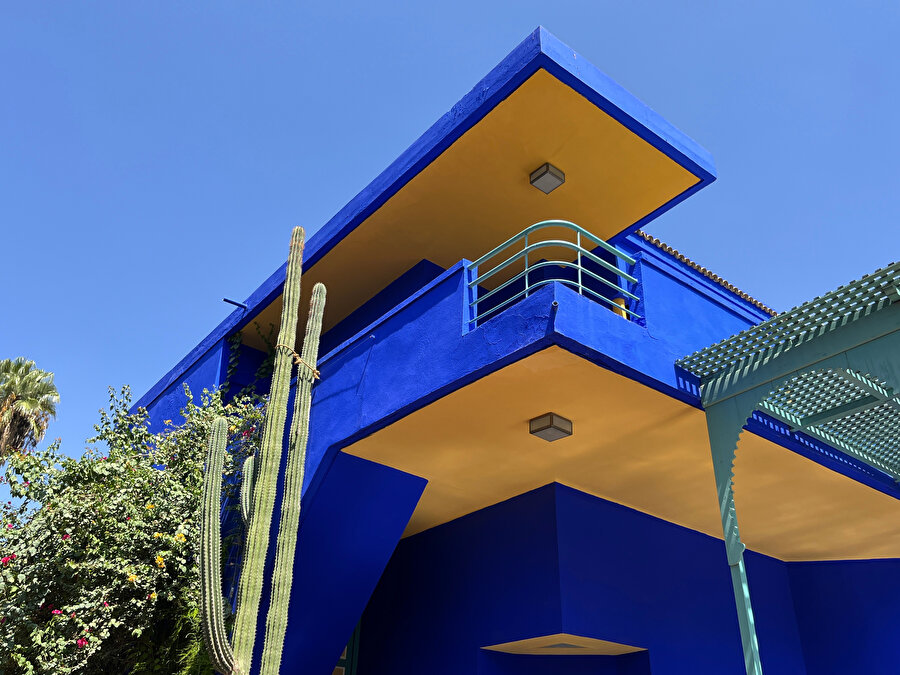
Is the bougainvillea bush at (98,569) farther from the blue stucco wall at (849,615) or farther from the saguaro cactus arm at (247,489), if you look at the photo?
the blue stucco wall at (849,615)

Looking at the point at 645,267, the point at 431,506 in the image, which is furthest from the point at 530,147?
the point at 431,506

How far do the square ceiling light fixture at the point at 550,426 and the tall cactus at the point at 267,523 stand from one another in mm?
2121

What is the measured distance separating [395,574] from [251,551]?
3863 mm

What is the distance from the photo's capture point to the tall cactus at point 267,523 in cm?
616

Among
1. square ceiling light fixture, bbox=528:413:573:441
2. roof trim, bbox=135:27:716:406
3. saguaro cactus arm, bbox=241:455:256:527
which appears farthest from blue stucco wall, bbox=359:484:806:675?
roof trim, bbox=135:27:716:406

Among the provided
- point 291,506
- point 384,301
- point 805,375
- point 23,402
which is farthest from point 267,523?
point 23,402

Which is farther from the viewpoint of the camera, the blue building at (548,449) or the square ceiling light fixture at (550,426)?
the square ceiling light fixture at (550,426)

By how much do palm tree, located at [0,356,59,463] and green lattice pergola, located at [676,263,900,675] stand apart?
16258 mm

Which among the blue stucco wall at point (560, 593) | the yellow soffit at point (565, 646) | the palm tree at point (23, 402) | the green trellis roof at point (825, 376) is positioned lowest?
the yellow soffit at point (565, 646)

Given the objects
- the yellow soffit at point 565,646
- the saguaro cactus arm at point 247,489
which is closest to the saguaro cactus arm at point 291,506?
the saguaro cactus arm at point 247,489

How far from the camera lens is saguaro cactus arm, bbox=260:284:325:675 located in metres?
6.22

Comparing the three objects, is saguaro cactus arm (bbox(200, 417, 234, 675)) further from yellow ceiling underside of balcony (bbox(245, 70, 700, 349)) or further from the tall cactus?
yellow ceiling underside of balcony (bbox(245, 70, 700, 349))

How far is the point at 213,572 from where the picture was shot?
20.9ft

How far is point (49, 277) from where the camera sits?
13484mm
